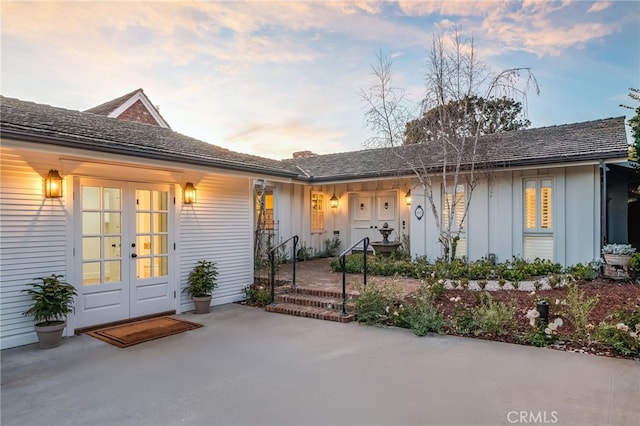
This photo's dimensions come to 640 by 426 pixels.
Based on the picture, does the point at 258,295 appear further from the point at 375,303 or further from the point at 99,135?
the point at 99,135

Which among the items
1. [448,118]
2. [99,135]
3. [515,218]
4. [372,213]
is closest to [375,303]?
[99,135]

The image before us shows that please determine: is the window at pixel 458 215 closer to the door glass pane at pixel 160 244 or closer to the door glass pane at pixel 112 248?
the door glass pane at pixel 160 244

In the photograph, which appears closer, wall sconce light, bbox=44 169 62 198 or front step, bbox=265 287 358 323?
wall sconce light, bbox=44 169 62 198

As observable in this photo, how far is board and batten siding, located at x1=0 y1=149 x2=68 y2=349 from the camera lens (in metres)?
4.80

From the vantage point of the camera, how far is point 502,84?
27.3 feet

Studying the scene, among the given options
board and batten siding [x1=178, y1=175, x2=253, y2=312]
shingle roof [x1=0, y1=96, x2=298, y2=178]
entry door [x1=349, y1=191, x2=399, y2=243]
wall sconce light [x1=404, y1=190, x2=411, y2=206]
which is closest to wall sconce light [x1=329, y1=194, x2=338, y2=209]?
entry door [x1=349, y1=191, x2=399, y2=243]

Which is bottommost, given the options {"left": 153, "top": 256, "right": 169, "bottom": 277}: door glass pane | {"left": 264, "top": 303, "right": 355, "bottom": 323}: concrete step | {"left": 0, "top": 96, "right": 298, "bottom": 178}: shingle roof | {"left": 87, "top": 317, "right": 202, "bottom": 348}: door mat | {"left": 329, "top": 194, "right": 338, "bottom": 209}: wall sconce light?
{"left": 87, "top": 317, "right": 202, "bottom": 348}: door mat

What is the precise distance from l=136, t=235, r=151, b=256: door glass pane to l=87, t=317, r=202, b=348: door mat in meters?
1.13

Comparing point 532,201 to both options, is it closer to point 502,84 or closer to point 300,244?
point 502,84

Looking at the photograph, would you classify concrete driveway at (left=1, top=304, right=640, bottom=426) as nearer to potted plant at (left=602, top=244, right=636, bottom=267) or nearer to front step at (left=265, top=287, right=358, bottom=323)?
front step at (left=265, top=287, right=358, bottom=323)

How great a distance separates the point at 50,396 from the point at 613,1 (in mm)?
11242

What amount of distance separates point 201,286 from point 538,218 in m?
7.77

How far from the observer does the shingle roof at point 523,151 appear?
8055mm

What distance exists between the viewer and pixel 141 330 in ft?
18.4
